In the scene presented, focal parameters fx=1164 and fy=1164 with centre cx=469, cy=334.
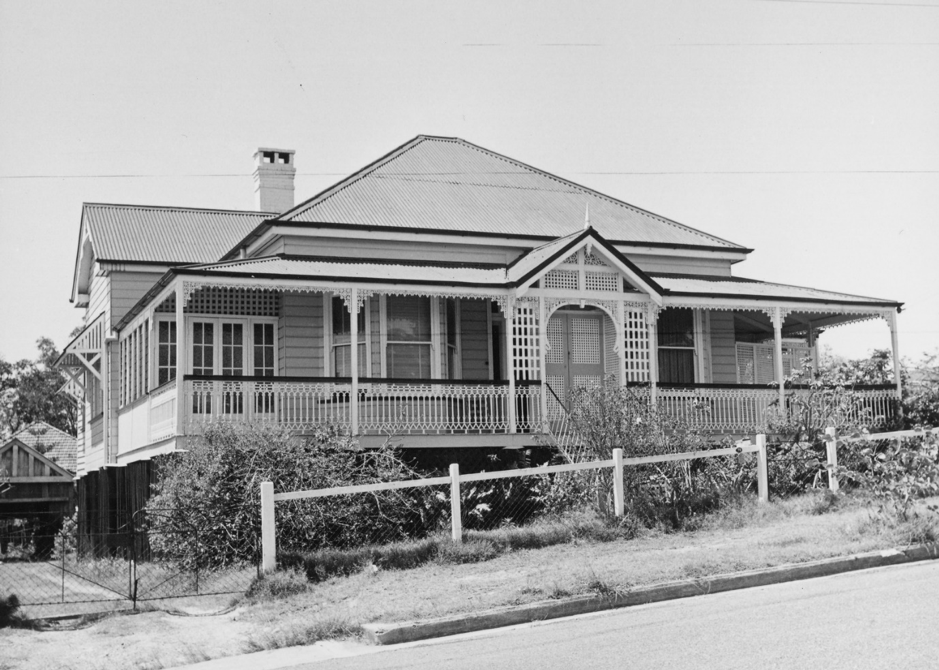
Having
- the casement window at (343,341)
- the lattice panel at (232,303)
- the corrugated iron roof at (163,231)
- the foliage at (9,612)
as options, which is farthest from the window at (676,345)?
the foliage at (9,612)

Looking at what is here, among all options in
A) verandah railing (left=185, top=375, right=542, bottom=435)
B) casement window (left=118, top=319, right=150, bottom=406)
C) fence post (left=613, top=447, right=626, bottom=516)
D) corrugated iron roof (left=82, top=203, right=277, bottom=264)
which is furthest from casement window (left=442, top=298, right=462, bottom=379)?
corrugated iron roof (left=82, top=203, right=277, bottom=264)

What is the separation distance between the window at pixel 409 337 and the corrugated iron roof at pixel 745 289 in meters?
4.34

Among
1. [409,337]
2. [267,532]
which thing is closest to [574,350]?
[409,337]

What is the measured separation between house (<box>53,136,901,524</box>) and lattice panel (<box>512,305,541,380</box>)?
5cm

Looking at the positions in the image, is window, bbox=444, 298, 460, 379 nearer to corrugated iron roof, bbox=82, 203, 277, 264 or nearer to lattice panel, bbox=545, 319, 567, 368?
lattice panel, bbox=545, 319, 567, 368

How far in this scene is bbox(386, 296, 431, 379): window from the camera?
20500 mm

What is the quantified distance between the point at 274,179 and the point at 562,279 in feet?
37.8

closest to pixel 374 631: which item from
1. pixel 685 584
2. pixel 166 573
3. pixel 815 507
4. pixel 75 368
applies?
pixel 685 584

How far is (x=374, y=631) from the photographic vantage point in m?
10.4

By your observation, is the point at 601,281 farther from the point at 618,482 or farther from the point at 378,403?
the point at 618,482

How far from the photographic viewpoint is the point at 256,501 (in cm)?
1449

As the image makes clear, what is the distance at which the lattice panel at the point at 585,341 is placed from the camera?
21438mm

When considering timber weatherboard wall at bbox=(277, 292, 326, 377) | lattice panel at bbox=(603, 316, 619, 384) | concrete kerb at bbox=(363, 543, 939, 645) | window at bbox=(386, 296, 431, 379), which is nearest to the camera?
concrete kerb at bbox=(363, 543, 939, 645)

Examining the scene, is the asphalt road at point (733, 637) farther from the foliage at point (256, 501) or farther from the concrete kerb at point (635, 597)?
the foliage at point (256, 501)
